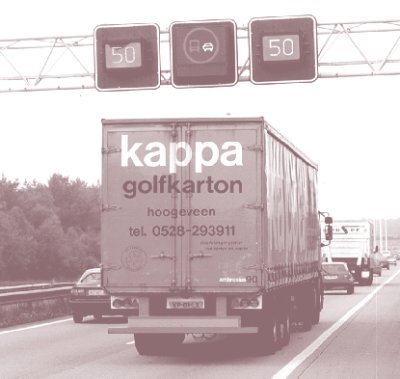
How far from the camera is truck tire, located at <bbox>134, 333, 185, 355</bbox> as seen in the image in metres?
18.3

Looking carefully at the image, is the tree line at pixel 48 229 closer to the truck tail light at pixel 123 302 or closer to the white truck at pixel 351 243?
the white truck at pixel 351 243

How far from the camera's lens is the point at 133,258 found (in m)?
17.0

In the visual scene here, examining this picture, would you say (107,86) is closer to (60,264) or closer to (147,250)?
(147,250)

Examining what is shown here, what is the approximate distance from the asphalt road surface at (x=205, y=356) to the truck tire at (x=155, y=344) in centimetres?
20

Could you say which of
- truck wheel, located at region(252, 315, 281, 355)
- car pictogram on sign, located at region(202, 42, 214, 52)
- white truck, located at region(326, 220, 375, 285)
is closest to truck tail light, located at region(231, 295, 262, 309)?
truck wheel, located at region(252, 315, 281, 355)

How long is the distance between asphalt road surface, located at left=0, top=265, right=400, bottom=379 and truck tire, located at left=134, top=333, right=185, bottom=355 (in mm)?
200

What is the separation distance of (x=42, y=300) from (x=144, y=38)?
37.1 ft

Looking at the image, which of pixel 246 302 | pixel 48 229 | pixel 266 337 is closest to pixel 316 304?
pixel 266 337

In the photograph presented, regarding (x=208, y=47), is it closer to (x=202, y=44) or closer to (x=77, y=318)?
(x=202, y=44)

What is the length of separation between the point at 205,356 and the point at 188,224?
248cm

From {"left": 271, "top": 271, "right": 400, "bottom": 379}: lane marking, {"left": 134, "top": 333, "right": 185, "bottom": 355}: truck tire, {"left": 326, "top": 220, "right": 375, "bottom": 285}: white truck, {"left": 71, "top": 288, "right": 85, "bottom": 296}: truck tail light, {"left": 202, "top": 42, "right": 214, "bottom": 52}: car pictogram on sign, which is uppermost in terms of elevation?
{"left": 202, "top": 42, "right": 214, "bottom": 52}: car pictogram on sign

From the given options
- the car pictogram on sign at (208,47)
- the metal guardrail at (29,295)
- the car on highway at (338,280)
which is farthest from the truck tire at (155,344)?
the car on highway at (338,280)

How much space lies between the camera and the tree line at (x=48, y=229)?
112 metres

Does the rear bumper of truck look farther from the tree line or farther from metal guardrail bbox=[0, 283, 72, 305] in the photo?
the tree line
